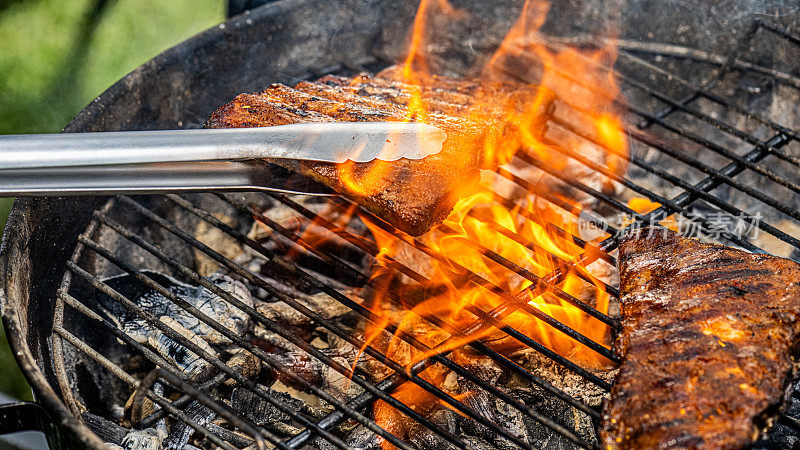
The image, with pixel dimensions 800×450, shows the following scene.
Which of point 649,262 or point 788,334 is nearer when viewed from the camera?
point 788,334

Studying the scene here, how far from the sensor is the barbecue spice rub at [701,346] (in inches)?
61.1

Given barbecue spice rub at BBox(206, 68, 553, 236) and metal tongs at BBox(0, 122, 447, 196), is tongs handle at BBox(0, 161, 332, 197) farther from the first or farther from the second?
barbecue spice rub at BBox(206, 68, 553, 236)

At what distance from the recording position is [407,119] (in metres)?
2.30

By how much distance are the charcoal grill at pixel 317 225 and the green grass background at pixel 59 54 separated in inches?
30.1

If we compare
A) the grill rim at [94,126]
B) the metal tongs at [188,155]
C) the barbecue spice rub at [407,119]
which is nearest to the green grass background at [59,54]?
the grill rim at [94,126]

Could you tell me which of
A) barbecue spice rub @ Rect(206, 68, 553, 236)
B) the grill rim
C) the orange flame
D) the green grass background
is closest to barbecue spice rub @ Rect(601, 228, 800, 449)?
the orange flame

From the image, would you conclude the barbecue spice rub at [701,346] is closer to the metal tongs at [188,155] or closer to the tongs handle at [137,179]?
the metal tongs at [188,155]

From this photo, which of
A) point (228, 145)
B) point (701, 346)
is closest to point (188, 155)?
point (228, 145)

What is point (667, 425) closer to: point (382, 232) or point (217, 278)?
point (382, 232)

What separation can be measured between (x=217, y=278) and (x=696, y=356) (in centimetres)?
172

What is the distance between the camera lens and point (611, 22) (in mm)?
3455

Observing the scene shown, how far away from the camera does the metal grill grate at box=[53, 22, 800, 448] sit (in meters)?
1.89

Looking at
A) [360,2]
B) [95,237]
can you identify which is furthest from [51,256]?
[360,2]

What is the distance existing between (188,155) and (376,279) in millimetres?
974
